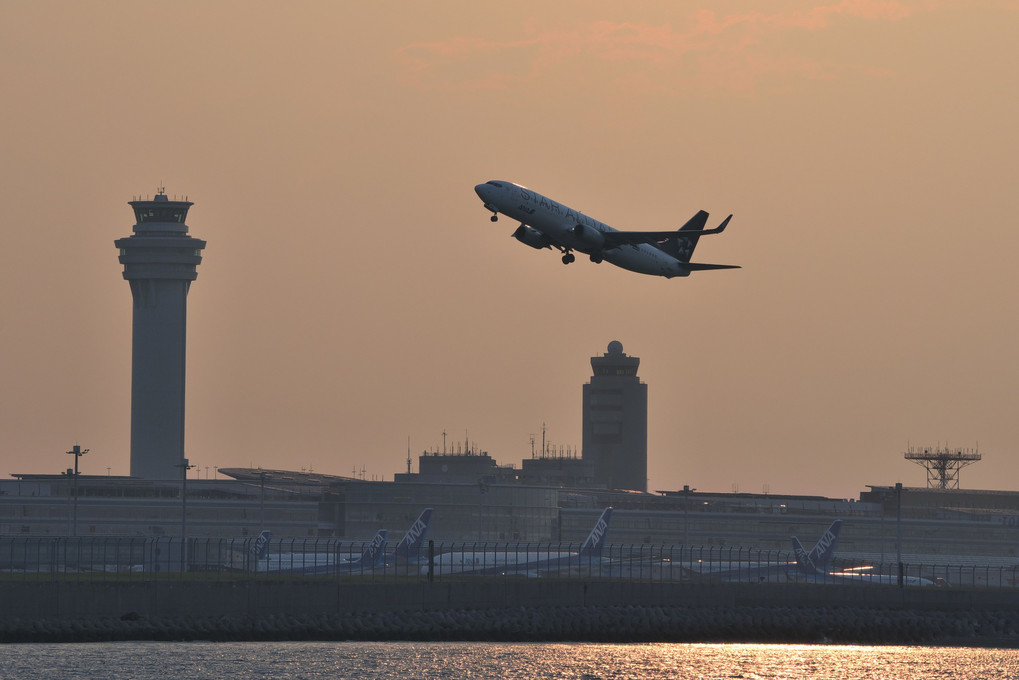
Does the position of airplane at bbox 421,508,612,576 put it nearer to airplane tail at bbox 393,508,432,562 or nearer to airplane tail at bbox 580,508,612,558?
airplane tail at bbox 580,508,612,558

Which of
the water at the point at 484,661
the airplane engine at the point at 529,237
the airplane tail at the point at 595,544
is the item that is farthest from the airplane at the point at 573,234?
the water at the point at 484,661

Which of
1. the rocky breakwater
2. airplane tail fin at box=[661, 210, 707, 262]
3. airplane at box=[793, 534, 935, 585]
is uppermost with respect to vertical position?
airplane tail fin at box=[661, 210, 707, 262]

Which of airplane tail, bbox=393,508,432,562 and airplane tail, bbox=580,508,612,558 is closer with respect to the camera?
airplane tail, bbox=393,508,432,562

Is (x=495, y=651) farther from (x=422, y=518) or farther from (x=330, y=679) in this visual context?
(x=422, y=518)

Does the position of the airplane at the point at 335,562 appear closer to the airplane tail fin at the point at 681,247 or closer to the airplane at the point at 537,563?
the airplane at the point at 537,563

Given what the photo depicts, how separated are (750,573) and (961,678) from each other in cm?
2786

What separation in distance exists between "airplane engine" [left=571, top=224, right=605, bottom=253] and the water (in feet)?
86.6

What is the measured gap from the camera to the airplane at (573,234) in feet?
370

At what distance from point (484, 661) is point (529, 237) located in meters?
31.8

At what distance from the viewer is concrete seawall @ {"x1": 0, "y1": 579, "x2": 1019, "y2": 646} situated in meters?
98.6

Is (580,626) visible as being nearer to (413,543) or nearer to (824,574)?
(413,543)

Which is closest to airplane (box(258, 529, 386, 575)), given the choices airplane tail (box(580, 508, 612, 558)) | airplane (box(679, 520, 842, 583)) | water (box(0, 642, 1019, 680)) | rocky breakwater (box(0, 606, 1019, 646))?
rocky breakwater (box(0, 606, 1019, 646))

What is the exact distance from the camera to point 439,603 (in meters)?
106

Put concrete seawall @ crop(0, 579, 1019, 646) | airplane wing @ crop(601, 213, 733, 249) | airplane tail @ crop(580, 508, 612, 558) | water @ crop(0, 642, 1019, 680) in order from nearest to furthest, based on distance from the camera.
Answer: water @ crop(0, 642, 1019, 680)
concrete seawall @ crop(0, 579, 1019, 646)
airplane wing @ crop(601, 213, 733, 249)
airplane tail @ crop(580, 508, 612, 558)
